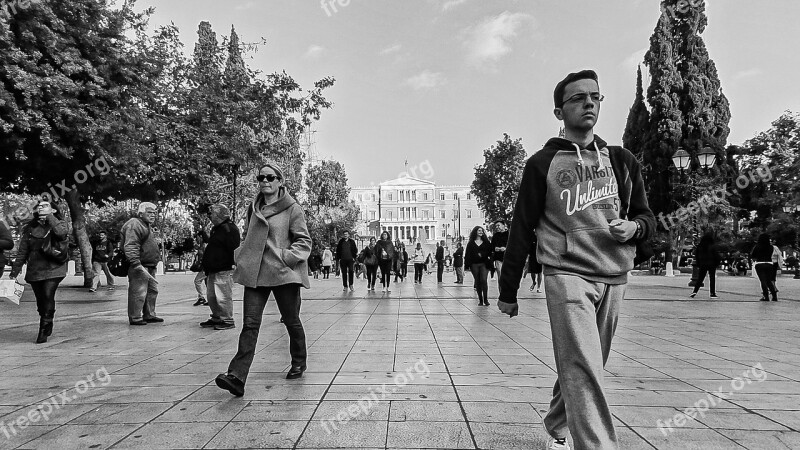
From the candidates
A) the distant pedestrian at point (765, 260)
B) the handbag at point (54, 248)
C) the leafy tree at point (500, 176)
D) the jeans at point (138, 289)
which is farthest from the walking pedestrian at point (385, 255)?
the leafy tree at point (500, 176)

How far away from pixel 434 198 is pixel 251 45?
106 m

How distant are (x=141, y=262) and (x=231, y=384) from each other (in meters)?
5.69

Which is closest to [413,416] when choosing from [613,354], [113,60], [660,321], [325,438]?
[325,438]

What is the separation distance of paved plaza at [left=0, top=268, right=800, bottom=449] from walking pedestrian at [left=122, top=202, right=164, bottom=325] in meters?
0.44

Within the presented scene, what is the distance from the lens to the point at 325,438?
328cm

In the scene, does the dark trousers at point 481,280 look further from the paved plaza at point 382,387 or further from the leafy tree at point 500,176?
the leafy tree at point 500,176

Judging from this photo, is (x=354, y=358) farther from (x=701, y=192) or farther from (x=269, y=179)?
(x=701, y=192)

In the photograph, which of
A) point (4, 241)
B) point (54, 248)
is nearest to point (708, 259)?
point (54, 248)

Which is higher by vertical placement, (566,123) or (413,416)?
(566,123)

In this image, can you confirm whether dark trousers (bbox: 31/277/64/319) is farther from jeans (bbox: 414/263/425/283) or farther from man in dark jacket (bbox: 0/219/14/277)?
jeans (bbox: 414/263/425/283)

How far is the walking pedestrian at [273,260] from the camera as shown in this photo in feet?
15.2

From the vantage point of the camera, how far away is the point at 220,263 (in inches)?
328

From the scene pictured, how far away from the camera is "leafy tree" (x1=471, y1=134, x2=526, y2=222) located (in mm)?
50500

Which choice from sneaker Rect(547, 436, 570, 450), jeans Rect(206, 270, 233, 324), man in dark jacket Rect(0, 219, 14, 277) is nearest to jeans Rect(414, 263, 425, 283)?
jeans Rect(206, 270, 233, 324)
